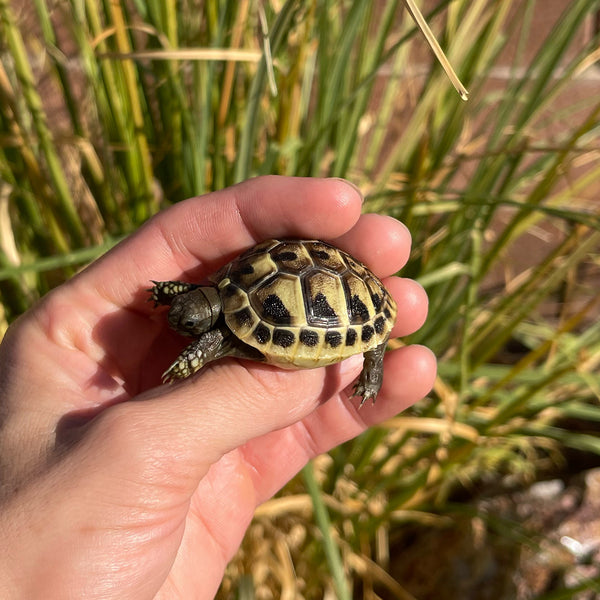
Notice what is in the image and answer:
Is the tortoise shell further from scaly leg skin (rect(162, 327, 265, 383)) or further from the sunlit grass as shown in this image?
the sunlit grass

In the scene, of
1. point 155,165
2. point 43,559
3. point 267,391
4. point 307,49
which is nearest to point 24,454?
point 43,559

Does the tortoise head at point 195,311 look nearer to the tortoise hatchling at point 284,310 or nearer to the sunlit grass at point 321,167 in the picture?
the tortoise hatchling at point 284,310

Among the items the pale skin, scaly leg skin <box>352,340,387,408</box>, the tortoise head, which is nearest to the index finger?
the pale skin

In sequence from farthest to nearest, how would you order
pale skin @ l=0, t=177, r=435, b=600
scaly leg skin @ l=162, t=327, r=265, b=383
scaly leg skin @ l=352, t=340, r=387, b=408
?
1. scaly leg skin @ l=352, t=340, r=387, b=408
2. scaly leg skin @ l=162, t=327, r=265, b=383
3. pale skin @ l=0, t=177, r=435, b=600

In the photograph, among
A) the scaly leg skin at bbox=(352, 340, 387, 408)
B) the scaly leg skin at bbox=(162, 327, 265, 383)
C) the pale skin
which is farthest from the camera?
the scaly leg skin at bbox=(352, 340, 387, 408)

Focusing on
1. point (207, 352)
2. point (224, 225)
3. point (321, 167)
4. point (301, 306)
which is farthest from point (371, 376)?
point (321, 167)

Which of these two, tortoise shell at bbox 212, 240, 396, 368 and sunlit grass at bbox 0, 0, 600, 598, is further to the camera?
sunlit grass at bbox 0, 0, 600, 598

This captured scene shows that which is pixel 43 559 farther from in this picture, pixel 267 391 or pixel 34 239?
pixel 34 239

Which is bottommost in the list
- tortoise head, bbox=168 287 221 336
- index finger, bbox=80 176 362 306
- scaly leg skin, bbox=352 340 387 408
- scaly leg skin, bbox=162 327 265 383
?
scaly leg skin, bbox=352 340 387 408
